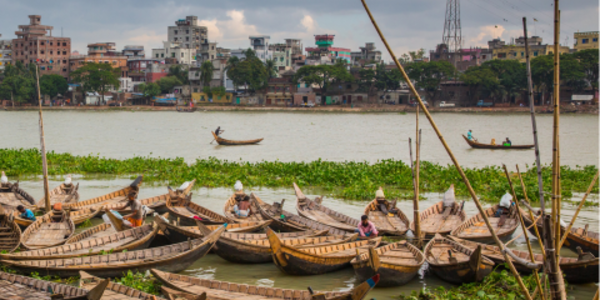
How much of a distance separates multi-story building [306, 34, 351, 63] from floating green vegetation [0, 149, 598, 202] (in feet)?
234

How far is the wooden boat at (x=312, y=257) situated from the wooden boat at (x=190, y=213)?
272 cm

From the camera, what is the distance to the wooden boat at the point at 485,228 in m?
9.59

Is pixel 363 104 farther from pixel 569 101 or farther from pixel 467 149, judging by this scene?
pixel 467 149

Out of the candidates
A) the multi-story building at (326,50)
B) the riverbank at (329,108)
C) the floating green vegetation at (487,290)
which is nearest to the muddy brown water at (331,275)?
the floating green vegetation at (487,290)

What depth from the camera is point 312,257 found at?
8.26 metres

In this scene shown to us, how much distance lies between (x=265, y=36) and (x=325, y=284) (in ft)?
280

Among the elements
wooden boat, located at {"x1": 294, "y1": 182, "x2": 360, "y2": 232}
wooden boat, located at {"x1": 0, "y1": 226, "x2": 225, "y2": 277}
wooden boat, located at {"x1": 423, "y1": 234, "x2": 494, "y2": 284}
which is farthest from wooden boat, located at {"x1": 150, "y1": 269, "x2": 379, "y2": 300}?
wooden boat, located at {"x1": 294, "y1": 182, "x2": 360, "y2": 232}

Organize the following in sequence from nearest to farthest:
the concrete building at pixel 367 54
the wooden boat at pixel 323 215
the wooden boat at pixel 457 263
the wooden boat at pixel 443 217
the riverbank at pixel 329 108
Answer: the wooden boat at pixel 457 263 < the wooden boat at pixel 323 215 < the wooden boat at pixel 443 217 < the riverbank at pixel 329 108 < the concrete building at pixel 367 54

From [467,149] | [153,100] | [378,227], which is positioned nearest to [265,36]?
[153,100]

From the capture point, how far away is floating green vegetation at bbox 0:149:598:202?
15.8 meters

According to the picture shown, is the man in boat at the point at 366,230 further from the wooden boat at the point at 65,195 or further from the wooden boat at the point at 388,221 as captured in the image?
the wooden boat at the point at 65,195

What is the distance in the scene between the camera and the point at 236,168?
19.3 meters

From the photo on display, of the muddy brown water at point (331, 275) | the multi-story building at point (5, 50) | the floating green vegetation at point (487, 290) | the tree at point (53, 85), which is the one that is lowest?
the muddy brown water at point (331, 275)

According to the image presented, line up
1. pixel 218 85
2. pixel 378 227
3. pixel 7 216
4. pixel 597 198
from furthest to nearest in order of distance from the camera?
pixel 218 85, pixel 597 198, pixel 378 227, pixel 7 216
